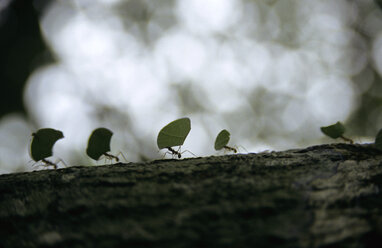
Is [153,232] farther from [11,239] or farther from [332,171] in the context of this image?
[332,171]

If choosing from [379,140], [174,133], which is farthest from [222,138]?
[379,140]

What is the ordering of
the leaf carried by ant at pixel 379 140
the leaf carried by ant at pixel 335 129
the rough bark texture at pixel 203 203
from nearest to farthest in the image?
the rough bark texture at pixel 203 203 < the leaf carried by ant at pixel 379 140 < the leaf carried by ant at pixel 335 129

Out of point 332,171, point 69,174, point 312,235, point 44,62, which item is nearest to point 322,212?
point 312,235

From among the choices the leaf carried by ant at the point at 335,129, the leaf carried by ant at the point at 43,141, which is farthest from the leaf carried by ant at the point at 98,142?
the leaf carried by ant at the point at 335,129

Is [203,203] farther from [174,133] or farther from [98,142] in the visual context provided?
[98,142]

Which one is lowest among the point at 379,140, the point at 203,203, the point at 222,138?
the point at 203,203

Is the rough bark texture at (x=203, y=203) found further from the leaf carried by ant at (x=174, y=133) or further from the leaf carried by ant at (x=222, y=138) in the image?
the leaf carried by ant at (x=222, y=138)

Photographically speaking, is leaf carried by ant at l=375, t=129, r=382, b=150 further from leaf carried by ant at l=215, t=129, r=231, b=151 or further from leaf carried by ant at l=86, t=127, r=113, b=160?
leaf carried by ant at l=86, t=127, r=113, b=160
